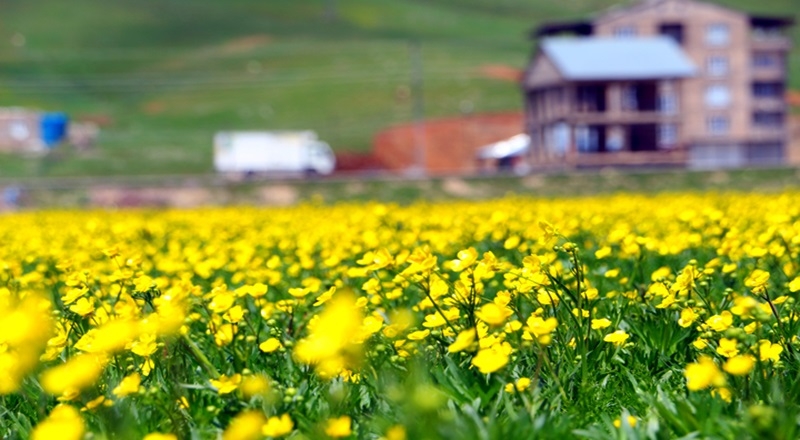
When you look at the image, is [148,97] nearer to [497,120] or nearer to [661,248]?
[497,120]

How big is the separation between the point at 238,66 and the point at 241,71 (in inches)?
42.3

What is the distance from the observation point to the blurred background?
6110cm

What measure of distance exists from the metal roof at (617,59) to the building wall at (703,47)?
938cm

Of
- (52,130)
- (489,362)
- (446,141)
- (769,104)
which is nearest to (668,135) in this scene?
(769,104)

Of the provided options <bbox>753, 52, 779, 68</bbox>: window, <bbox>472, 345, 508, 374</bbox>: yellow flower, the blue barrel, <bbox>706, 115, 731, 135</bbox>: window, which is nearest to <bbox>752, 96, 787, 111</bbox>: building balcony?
<bbox>706, 115, 731, 135</bbox>: window

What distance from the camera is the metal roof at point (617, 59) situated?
51.3 metres

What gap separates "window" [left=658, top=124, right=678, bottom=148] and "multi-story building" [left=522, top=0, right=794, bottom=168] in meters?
0.05

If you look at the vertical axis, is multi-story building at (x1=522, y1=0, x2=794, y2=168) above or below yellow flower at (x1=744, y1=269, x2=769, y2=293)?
below

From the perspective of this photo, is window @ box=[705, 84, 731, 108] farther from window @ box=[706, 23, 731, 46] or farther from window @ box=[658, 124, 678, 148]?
window @ box=[658, 124, 678, 148]

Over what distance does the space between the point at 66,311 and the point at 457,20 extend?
9419cm

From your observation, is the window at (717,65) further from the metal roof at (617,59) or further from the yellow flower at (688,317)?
the yellow flower at (688,317)

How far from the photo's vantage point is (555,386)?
12.0 ft

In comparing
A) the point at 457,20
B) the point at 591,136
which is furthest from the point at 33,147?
the point at 457,20

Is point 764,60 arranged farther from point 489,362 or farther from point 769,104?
point 489,362
